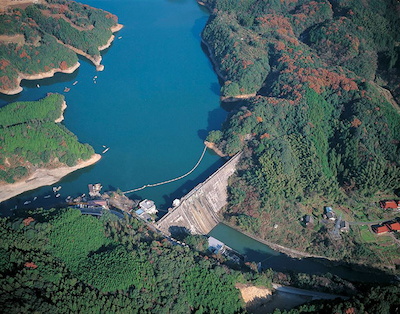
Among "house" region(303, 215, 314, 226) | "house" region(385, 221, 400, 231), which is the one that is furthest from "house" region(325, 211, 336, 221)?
"house" region(385, 221, 400, 231)

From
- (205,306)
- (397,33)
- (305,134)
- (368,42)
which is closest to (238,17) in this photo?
(368,42)

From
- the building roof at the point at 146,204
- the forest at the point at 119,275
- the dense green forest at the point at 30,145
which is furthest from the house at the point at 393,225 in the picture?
the dense green forest at the point at 30,145

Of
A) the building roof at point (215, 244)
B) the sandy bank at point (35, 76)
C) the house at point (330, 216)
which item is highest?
the house at point (330, 216)

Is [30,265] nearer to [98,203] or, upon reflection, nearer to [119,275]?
[119,275]

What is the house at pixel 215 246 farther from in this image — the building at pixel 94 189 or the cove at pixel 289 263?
the building at pixel 94 189

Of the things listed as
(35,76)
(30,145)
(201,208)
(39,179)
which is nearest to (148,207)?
(201,208)

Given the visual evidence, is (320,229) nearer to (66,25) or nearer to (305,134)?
(305,134)
